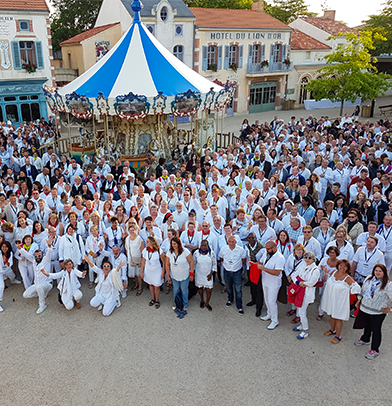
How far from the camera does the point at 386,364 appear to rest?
5.87 meters

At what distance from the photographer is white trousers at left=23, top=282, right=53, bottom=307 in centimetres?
733

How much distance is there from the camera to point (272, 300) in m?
6.65

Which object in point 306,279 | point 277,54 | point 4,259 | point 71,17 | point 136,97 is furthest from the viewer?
point 71,17

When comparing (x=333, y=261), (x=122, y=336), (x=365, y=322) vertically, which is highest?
(x=333, y=261)

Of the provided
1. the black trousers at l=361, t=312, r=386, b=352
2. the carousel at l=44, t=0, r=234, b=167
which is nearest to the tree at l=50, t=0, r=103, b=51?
the carousel at l=44, t=0, r=234, b=167

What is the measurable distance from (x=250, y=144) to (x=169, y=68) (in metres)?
4.42

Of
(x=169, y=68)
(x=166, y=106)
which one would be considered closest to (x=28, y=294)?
(x=166, y=106)

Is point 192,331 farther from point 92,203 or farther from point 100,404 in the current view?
point 92,203

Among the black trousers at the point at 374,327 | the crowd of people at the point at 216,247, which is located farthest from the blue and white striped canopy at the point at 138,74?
the black trousers at the point at 374,327

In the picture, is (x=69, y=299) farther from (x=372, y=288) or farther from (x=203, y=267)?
A: (x=372, y=288)

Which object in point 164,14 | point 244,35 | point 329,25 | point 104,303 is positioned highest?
point 329,25

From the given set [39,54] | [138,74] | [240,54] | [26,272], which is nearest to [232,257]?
[26,272]

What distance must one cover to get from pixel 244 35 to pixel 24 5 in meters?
15.9

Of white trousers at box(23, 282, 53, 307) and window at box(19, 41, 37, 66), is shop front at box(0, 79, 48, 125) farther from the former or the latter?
white trousers at box(23, 282, 53, 307)
